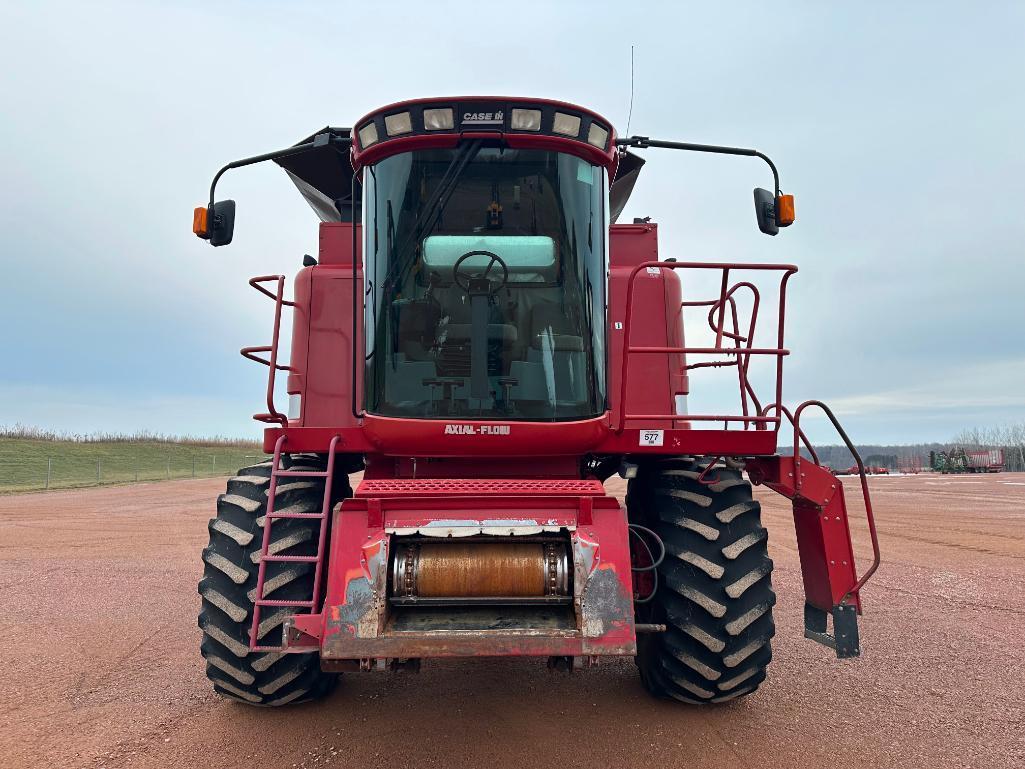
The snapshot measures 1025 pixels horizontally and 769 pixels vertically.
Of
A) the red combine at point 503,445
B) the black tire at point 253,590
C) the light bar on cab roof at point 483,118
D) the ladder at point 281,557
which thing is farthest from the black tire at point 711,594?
the light bar on cab roof at point 483,118

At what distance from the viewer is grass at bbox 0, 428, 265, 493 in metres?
30.7

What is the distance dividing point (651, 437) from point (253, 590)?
7.71 feet

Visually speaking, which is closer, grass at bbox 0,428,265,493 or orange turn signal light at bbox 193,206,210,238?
orange turn signal light at bbox 193,206,210,238

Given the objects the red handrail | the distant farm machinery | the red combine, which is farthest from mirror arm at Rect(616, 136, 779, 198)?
the distant farm machinery

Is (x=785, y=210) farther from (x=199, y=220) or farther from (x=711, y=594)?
(x=199, y=220)

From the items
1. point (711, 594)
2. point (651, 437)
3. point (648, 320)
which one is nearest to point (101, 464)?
point (648, 320)

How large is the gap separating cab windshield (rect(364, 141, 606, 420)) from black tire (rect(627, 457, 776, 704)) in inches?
32.8

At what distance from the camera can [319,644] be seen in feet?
10.5

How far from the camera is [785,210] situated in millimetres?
4445

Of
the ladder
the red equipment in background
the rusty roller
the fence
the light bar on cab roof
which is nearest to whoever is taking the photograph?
the rusty roller

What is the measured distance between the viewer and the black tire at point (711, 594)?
12.1 ft

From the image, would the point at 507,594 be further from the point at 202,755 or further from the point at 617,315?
the point at 617,315

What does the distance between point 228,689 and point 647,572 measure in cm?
251

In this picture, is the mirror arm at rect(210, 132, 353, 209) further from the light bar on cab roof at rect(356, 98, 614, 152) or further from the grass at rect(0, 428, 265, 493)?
the grass at rect(0, 428, 265, 493)
